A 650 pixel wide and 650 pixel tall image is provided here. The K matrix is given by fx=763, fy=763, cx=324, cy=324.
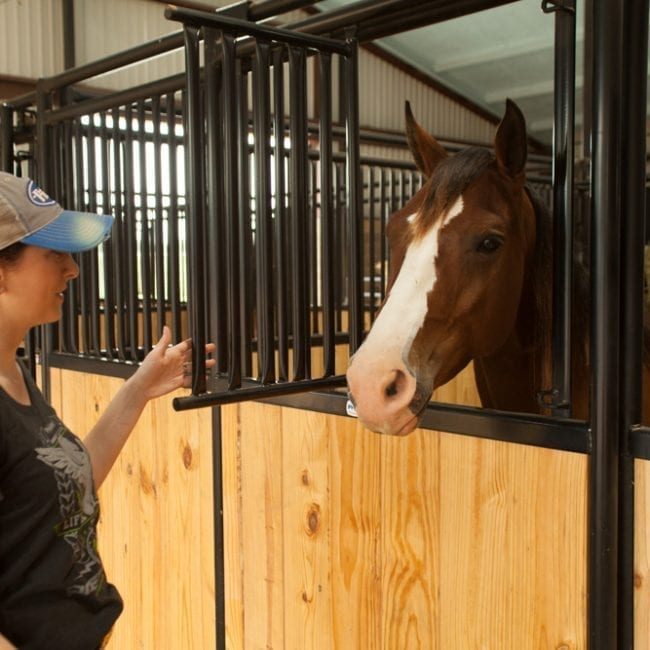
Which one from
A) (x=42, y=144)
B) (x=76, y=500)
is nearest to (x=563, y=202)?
(x=76, y=500)

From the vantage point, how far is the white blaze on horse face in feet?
3.51

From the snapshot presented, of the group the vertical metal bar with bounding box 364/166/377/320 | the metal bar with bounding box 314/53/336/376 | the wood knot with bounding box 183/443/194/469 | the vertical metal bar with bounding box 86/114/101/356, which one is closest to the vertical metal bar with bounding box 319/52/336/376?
the metal bar with bounding box 314/53/336/376

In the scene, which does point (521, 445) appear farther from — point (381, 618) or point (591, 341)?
point (381, 618)

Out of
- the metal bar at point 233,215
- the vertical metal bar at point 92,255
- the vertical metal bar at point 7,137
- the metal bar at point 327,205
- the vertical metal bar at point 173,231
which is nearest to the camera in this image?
the metal bar at point 233,215

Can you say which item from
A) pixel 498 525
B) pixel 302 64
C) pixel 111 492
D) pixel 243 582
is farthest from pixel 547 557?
pixel 111 492

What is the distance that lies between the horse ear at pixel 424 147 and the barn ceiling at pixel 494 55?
7.32m

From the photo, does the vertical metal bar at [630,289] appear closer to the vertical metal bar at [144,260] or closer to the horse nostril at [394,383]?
the horse nostril at [394,383]

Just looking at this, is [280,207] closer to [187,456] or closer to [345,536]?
[345,536]

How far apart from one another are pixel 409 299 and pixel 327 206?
0.34m

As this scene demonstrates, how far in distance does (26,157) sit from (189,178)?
1.44 meters

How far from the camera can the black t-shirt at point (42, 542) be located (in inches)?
40.5

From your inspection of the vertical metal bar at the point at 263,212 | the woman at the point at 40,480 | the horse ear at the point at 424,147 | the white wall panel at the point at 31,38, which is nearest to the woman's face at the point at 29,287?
the woman at the point at 40,480

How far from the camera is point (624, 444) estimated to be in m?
1.05

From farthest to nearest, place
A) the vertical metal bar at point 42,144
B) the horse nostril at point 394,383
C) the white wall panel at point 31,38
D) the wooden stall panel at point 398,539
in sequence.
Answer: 1. the white wall panel at point 31,38
2. the vertical metal bar at point 42,144
3. the wooden stall panel at point 398,539
4. the horse nostril at point 394,383
